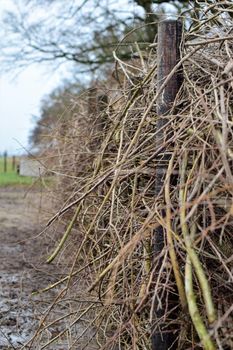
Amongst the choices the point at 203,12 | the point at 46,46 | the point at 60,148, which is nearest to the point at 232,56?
the point at 203,12

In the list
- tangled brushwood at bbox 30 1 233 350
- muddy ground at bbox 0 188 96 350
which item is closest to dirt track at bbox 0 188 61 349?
muddy ground at bbox 0 188 96 350

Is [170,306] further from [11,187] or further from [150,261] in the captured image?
[11,187]

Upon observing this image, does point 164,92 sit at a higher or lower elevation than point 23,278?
higher

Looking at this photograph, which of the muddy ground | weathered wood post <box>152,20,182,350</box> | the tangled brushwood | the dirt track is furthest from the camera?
the dirt track

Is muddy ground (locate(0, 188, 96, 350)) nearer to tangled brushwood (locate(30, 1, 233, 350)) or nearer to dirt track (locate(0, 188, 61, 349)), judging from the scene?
dirt track (locate(0, 188, 61, 349))

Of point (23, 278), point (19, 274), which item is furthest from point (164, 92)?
point (19, 274)

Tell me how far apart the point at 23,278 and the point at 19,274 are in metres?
0.51

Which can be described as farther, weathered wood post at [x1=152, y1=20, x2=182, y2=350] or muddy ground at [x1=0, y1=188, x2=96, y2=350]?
muddy ground at [x1=0, y1=188, x2=96, y2=350]

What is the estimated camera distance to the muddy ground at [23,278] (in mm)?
3822

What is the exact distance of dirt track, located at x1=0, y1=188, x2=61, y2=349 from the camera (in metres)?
3.96

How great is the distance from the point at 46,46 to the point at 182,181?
14.9 m

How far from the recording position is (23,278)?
5.43 m

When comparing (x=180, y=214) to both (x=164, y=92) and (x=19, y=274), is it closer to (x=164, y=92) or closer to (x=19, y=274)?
(x=164, y=92)

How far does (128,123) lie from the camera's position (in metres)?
3.36
